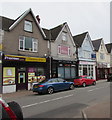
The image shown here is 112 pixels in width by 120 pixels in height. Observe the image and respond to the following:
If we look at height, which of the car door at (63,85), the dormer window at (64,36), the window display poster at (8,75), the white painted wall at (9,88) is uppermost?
the dormer window at (64,36)

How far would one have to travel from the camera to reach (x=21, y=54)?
15625 millimetres

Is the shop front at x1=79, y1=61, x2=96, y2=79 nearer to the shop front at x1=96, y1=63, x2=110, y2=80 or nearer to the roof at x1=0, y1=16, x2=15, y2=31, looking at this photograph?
the shop front at x1=96, y1=63, x2=110, y2=80

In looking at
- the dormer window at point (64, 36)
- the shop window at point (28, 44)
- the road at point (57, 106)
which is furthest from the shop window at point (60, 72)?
the road at point (57, 106)

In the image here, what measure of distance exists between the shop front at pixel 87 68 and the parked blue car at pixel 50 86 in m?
9.62

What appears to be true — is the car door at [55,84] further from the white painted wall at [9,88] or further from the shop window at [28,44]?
the shop window at [28,44]

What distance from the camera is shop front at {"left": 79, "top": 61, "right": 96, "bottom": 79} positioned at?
2325cm

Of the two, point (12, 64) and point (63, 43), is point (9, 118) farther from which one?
point (63, 43)

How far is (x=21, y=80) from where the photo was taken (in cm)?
1550

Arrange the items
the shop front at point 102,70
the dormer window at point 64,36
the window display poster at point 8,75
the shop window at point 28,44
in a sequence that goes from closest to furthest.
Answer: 1. the window display poster at point 8,75
2. the shop window at point 28,44
3. the dormer window at point 64,36
4. the shop front at point 102,70

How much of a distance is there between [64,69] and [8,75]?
365 inches

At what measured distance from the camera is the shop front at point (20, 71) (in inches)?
551

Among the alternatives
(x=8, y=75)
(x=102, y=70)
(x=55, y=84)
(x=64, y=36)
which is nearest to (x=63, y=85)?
(x=55, y=84)

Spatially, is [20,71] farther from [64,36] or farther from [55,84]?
[64,36]

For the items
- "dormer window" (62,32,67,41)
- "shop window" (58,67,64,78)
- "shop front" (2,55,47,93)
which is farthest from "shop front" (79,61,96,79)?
"shop front" (2,55,47,93)
